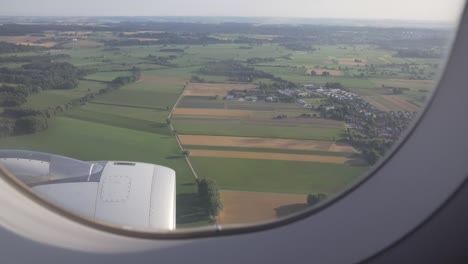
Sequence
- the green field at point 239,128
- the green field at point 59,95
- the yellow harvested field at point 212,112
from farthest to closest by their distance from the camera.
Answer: the yellow harvested field at point 212,112, the green field at point 239,128, the green field at point 59,95

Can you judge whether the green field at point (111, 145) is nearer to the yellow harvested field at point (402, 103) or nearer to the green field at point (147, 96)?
the green field at point (147, 96)

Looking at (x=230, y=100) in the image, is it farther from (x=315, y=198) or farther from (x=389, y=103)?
(x=315, y=198)

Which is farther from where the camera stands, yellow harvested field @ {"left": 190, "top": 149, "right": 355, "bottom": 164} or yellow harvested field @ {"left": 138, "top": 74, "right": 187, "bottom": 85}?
yellow harvested field @ {"left": 138, "top": 74, "right": 187, "bottom": 85}

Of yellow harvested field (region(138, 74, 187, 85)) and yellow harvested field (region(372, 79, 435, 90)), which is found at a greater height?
yellow harvested field (region(372, 79, 435, 90))

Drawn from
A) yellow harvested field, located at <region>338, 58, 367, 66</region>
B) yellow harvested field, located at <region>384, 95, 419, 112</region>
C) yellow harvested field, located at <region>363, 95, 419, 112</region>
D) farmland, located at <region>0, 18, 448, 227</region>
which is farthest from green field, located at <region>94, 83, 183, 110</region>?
yellow harvested field, located at <region>384, 95, 419, 112</region>

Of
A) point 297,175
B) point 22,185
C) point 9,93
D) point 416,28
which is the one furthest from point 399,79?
point 9,93

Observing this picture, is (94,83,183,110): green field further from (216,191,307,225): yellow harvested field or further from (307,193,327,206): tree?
(307,193,327,206): tree

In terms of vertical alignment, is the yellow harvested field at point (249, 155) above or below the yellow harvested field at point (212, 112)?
below

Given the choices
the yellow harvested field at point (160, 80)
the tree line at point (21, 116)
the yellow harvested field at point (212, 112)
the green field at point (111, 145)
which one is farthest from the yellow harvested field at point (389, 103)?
the tree line at point (21, 116)
